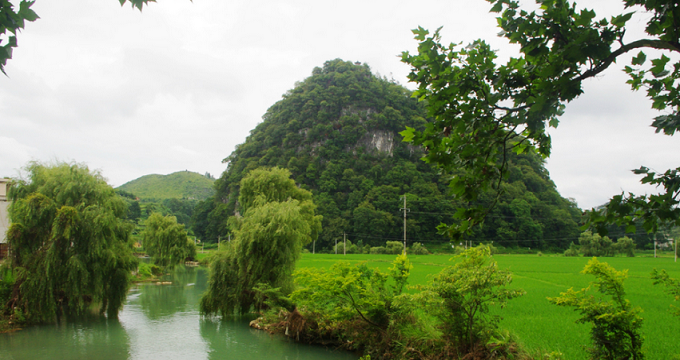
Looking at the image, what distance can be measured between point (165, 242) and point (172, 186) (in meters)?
118

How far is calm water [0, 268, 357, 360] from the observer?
11594 mm

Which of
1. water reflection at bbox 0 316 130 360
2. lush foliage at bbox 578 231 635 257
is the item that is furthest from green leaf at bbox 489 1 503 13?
lush foliage at bbox 578 231 635 257

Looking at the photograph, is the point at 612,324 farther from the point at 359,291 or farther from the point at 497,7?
the point at 497,7

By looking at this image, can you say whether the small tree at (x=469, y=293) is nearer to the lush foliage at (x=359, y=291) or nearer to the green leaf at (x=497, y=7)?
the lush foliage at (x=359, y=291)

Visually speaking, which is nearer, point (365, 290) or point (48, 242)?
point (365, 290)

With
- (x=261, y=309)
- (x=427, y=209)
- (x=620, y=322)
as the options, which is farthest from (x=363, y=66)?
(x=620, y=322)

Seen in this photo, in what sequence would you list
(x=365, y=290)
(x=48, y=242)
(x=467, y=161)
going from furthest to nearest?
(x=48, y=242) < (x=365, y=290) < (x=467, y=161)

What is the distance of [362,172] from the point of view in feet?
274

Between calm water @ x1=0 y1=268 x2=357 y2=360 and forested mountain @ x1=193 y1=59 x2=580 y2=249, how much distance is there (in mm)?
42733

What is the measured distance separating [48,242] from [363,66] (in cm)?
10369

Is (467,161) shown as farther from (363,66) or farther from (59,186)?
(363,66)

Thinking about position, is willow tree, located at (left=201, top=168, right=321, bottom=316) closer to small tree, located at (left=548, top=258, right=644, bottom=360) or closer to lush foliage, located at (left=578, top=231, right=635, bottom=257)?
small tree, located at (left=548, top=258, right=644, bottom=360)

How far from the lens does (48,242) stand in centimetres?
1469

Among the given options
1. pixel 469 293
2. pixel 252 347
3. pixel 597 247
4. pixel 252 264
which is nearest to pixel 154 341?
pixel 252 347
